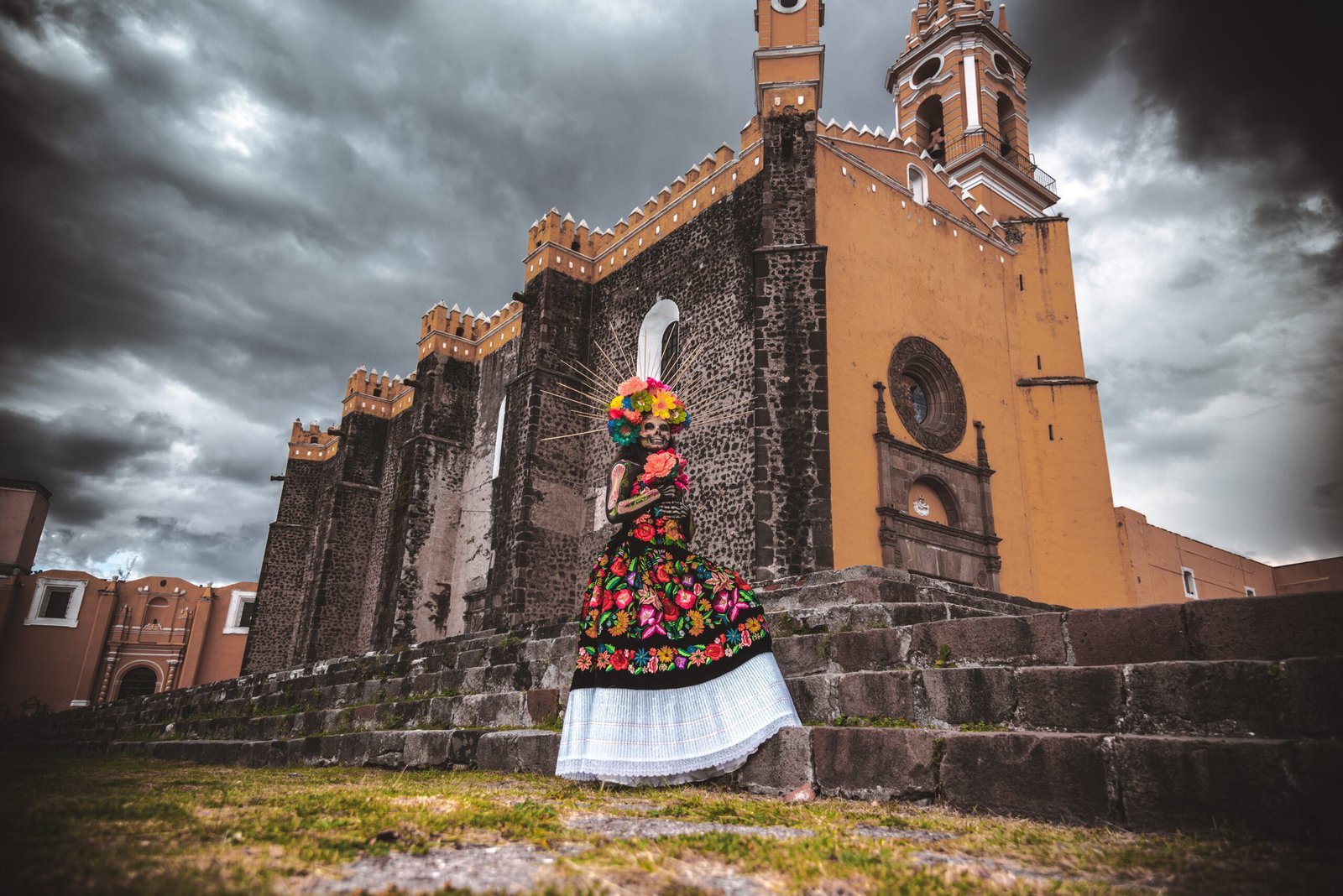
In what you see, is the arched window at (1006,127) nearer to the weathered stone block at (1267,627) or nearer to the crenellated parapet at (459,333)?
the crenellated parapet at (459,333)

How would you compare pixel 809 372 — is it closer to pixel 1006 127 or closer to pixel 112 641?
pixel 1006 127

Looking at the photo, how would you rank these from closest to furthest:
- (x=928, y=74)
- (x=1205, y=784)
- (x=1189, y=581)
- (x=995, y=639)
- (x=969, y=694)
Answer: (x=1205, y=784), (x=969, y=694), (x=995, y=639), (x=928, y=74), (x=1189, y=581)

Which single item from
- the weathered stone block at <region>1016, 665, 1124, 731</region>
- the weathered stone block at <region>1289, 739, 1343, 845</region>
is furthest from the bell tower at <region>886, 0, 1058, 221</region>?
the weathered stone block at <region>1289, 739, 1343, 845</region>

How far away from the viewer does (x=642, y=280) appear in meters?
14.4

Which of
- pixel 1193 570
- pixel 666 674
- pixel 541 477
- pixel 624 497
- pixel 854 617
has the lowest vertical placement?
pixel 666 674

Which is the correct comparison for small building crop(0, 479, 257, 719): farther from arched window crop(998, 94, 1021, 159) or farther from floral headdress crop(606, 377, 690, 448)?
floral headdress crop(606, 377, 690, 448)

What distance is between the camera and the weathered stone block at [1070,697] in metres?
3.07

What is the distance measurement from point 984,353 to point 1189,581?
13.4m

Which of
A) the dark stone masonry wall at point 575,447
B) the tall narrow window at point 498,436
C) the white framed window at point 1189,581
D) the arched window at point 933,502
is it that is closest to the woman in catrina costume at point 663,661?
the dark stone masonry wall at point 575,447

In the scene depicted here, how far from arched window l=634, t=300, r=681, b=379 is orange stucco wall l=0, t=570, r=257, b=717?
22.1 metres

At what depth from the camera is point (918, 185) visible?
45.6 ft

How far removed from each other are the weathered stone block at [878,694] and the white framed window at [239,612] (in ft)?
97.0

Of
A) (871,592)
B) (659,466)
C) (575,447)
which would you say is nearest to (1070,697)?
(659,466)

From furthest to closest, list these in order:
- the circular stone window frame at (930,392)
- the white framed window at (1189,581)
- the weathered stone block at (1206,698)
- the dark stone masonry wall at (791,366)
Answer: the white framed window at (1189,581) → the circular stone window frame at (930,392) → the dark stone masonry wall at (791,366) → the weathered stone block at (1206,698)
